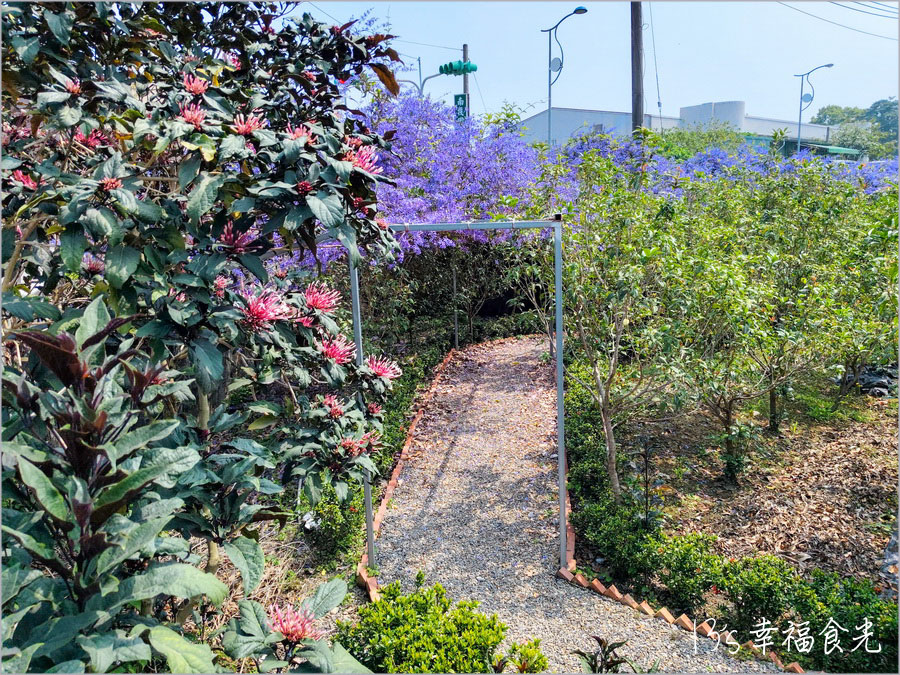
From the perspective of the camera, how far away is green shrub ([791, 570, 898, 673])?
2.52 meters

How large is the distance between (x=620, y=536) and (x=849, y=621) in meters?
1.09

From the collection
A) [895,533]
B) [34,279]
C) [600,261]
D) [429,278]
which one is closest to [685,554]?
[895,533]

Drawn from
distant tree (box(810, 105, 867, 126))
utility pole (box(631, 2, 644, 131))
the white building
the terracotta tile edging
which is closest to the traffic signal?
utility pole (box(631, 2, 644, 131))

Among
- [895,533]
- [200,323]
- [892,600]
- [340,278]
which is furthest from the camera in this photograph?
[340,278]

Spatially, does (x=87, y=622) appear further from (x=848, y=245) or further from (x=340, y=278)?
(x=848, y=245)

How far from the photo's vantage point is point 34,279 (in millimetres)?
2477

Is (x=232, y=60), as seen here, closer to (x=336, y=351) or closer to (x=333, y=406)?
(x=336, y=351)

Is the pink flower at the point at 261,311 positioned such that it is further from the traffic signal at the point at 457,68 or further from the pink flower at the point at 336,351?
the traffic signal at the point at 457,68

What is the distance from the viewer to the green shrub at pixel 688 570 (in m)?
2.91

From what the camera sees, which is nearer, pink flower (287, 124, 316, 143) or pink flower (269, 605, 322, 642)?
pink flower (269, 605, 322, 642)

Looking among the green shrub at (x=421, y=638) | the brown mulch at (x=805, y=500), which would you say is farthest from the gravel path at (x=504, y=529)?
the brown mulch at (x=805, y=500)

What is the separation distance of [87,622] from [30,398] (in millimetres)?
498

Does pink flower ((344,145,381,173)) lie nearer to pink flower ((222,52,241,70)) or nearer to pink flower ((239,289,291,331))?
pink flower ((239,289,291,331))

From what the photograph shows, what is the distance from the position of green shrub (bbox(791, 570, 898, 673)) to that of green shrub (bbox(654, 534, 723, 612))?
0.38 m
